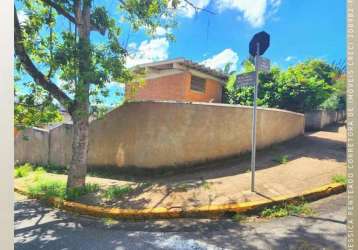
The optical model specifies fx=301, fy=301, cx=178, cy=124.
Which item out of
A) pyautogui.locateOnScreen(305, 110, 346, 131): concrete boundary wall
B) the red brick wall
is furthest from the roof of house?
pyautogui.locateOnScreen(305, 110, 346, 131): concrete boundary wall

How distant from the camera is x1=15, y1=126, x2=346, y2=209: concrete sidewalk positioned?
3.40 meters

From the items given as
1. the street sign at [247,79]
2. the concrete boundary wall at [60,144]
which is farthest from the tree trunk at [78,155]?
the street sign at [247,79]

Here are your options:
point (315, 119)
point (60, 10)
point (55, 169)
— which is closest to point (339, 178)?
point (315, 119)

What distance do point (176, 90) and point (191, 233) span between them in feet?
14.3

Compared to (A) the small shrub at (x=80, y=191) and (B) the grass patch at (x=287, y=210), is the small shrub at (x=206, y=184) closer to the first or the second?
(B) the grass patch at (x=287, y=210)

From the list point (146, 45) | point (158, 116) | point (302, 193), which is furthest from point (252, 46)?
Answer: point (158, 116)

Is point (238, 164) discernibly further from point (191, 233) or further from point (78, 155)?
point (78, 155)

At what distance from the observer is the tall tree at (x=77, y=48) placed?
3.49m

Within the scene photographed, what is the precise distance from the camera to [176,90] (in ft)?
22.0

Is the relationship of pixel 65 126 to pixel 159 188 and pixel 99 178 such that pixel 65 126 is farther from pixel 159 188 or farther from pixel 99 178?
pixel 159 188

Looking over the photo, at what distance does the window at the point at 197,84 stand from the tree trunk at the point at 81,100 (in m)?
3.12

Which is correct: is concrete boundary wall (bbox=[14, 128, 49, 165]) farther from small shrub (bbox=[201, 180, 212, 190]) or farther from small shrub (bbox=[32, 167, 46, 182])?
small shrub (bbox=[201, 180, 212, 190])

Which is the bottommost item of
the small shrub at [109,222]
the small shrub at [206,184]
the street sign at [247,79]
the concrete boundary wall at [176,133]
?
the small shrub at [109,222]

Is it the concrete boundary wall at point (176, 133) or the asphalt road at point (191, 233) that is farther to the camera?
the concrete boundary wall at point (176, 133)
